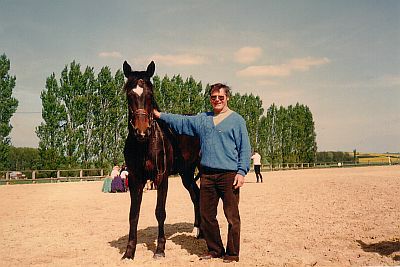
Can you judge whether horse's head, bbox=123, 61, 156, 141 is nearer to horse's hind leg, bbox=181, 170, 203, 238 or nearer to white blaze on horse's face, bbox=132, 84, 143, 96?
white blaze on horse's face, bbox=132, 84, 143, 96

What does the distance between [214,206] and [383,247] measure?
2.70m

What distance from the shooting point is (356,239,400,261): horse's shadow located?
487 cm

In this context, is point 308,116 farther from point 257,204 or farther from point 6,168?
point 257,204

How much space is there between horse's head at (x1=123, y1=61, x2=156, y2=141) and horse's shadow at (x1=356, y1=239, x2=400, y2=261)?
372 centimetres

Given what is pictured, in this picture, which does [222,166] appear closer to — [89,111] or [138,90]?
[138,90]

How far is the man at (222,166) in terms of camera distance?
184 inches

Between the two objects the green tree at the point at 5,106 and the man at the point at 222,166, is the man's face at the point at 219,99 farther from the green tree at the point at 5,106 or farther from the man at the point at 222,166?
the green tree at the point at 5,106

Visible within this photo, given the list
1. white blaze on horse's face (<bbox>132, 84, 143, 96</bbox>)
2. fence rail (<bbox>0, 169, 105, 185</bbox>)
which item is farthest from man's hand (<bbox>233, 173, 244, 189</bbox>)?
fence rail (<bbox>0, 169, 105, 185</bbox>)

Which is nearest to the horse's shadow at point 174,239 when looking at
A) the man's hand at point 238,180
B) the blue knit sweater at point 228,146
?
the man's hand at point 238,180

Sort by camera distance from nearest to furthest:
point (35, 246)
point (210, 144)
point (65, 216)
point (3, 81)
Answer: point (210, 144) < point (35, 246) < point (65, 216) < point (3, 81)

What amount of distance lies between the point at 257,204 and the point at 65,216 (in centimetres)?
583

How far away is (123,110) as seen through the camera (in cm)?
4125

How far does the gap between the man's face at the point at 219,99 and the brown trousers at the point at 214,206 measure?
3.05ft

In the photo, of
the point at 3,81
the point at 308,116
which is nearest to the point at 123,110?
the point at 3,81
